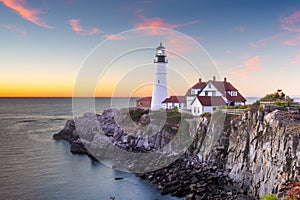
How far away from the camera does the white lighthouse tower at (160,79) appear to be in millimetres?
42188

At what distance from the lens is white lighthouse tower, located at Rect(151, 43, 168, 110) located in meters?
42.2

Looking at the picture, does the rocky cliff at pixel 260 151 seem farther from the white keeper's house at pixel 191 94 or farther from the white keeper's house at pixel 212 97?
the white keeper's house at pixel 191 94

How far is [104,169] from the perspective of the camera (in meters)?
29.5

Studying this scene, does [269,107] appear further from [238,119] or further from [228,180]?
[228,180]

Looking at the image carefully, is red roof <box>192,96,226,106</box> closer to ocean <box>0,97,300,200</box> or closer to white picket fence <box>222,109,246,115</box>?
white picket fence <box>222,109,246,115</box>

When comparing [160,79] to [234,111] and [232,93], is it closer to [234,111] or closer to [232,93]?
[232,93]

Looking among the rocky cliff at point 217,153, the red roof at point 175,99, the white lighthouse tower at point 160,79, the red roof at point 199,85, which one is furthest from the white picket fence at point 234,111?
the white lighthouse tower at point 160,79

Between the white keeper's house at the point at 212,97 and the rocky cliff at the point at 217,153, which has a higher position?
the white keeper's house at the point at 212,97

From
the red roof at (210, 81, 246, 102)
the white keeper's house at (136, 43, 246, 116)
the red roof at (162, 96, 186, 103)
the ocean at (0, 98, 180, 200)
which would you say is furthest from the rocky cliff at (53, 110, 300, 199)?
the red roof at (210, 81, 246, 102)

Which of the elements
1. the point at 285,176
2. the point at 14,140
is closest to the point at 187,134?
the point at 285,176

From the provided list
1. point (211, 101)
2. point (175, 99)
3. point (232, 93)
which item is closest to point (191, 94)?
point (175, 99)

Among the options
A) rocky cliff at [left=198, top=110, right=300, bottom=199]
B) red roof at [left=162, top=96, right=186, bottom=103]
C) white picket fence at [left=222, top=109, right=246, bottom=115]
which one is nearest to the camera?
rocky cliff at [left=198, top=110, right=300, bottom=199]

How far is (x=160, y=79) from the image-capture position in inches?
1662

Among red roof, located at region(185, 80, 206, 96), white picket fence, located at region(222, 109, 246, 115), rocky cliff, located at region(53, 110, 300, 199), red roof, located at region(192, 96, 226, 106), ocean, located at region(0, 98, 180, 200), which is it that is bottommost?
ocean, located at region(0, 98, 180, 200)
